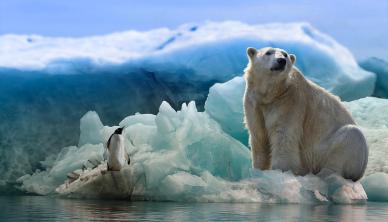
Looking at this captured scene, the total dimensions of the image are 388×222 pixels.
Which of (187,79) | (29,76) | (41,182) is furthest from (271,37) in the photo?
(41,182)

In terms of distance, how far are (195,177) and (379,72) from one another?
10.3 meters

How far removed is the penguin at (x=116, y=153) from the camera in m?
11.9

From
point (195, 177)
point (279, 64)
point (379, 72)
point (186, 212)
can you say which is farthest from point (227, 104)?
point (379, 72)

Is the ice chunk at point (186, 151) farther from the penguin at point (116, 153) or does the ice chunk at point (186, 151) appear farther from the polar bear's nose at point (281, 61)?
the polar bear's nose at point (281, 61)

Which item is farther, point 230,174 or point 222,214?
point 230,174

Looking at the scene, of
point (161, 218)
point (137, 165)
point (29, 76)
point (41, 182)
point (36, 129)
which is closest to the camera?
point (161, 218)

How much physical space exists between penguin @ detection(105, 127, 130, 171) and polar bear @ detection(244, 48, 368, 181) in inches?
76.9

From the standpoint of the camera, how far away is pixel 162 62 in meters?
19.8

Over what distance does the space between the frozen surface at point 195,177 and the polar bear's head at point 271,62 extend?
1.11 metres

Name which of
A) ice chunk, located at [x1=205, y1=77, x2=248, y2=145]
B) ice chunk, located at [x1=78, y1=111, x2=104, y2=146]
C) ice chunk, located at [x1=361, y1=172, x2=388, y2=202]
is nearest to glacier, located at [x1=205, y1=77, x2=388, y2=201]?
ice chunk, located at [x1=205, y1=77, x2=248, y2=145]

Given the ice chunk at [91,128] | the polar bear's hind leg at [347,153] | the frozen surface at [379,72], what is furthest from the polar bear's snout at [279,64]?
A: the frozen surface at [379,72]

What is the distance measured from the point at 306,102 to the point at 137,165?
8.05 ft

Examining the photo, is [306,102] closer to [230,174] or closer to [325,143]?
[325,143]

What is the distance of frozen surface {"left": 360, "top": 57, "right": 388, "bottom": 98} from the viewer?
65.4 feet
